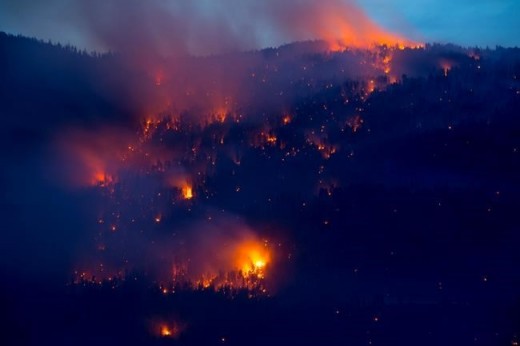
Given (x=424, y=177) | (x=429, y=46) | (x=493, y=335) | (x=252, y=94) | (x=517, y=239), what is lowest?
(x=493, y=335)

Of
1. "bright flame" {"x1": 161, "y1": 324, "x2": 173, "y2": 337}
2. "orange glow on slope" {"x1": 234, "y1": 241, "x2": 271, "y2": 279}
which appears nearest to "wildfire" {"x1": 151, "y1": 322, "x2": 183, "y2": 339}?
"bright flame" {"x1": 161, "y1": 324, "x2": 173, "y2": 337}

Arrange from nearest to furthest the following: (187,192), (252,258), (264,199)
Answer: (252,258), (264,199), (187,192)

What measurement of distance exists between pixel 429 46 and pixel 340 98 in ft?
37.4

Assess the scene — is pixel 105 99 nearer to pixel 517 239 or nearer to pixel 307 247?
A: pixel 307 247

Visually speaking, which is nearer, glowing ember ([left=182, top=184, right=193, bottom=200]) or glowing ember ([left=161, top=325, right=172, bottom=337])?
glowing ember ([left=161, top=325, right=172, bottom=337])

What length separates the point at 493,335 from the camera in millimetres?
20016

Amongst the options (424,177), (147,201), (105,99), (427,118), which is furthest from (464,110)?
(105,99)

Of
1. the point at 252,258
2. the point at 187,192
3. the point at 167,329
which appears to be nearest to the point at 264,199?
the point at 252,258

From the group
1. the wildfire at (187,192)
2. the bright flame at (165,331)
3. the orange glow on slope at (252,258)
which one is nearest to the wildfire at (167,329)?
the bright flame at (165,331)

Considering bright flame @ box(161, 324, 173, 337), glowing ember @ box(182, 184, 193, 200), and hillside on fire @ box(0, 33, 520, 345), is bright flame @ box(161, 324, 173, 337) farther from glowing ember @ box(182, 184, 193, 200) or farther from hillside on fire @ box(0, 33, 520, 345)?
glowing ember @ box(182, 184, 193, 200)

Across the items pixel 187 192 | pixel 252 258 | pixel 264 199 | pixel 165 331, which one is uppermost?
pixel 187 192

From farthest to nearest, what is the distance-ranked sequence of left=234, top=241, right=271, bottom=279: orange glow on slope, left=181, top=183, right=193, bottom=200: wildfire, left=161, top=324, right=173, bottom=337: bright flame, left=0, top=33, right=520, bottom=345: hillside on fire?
left=181, top=183, right=193, bottom=200: wildfire < left=234, top=241, right=271, bottom=279: orange glow on slope < left=161, top=324, right=173, bottom=337: bright flame < left=0, top=33, right=520, bottom=345: hillside on fire

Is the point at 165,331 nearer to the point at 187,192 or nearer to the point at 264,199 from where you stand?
the point at 264,199

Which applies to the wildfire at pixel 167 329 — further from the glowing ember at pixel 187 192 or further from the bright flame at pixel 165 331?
the glowing ember at pixel 187 192
